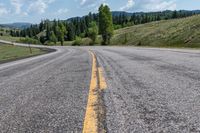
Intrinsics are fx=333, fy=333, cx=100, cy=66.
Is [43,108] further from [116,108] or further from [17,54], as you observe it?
[17,54]

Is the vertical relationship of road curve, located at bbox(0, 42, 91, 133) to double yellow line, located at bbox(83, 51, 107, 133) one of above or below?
below

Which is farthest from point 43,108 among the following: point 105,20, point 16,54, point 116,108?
point 105,20

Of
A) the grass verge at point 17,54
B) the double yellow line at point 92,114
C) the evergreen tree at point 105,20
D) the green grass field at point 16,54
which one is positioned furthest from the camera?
the evergreen tree at point 105,20

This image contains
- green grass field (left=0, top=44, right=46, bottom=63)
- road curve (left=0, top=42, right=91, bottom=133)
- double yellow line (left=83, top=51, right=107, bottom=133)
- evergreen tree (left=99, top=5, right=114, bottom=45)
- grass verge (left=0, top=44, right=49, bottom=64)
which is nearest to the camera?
double yellow line (left=83, top=51, right=107, bottom=133)

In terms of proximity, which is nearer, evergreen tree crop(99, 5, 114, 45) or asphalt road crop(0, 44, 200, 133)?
asphalt road crop(0, 44, 200, 133)

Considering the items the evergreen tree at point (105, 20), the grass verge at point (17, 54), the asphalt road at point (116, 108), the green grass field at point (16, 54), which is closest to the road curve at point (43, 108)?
the asphalt road at point (116, 108)

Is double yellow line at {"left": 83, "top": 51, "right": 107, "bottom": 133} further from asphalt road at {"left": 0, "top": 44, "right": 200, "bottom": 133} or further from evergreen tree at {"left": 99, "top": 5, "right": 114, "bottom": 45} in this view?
evergreen tree at {"left": 99, "top": 5, "right": 114, "bottom": 45}

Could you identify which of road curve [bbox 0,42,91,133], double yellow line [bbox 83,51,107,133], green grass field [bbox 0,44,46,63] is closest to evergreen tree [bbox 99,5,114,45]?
green grass field [bbox 0,44,46,63]

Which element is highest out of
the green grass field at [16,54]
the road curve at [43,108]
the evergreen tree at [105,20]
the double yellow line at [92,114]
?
the evergreen tree at [105,20]

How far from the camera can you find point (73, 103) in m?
4.70

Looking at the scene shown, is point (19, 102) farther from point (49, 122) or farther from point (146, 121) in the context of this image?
point (146, 121)

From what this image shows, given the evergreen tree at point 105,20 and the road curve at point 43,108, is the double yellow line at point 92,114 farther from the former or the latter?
the evergreen tree at point 105,20

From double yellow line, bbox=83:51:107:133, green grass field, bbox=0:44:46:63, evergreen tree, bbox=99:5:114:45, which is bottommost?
green grass field, bbox=0:44:46:63

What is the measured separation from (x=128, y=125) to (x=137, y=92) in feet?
6.49
